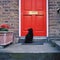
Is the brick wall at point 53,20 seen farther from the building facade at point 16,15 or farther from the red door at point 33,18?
the red door at point 33,18

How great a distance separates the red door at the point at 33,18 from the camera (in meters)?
8.24

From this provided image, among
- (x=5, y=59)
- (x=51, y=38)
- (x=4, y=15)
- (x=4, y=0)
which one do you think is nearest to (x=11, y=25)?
(x=4, y=15)

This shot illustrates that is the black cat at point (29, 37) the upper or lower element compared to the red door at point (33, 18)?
lower

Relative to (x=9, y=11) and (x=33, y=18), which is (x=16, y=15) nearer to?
(x=9, y=11)

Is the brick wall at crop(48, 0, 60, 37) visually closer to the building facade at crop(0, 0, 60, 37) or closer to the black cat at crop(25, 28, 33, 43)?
the building facade at crop(0, 0, 60, 37)

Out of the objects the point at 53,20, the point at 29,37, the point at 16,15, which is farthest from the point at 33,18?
the point at 29,37

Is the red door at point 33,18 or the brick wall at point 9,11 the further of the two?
the red door at point 33,18

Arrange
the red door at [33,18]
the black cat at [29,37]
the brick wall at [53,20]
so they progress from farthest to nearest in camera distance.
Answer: the red door at [33,18], the brick wall at [53,20], the black cat at [29,37]

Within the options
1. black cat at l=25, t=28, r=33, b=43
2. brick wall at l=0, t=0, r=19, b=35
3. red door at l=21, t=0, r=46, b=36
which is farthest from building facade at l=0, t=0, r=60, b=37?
black cat at l=25, t=28, r=33, b=43

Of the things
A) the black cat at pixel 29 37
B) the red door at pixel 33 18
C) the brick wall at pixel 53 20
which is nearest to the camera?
the black cat at pixel 29 37

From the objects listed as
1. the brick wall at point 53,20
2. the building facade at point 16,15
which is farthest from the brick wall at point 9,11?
the brick wall at point 53,20

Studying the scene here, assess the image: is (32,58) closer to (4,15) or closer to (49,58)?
(49,58)

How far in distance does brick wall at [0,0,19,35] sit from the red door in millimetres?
302

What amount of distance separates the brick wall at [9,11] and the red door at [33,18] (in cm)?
30
